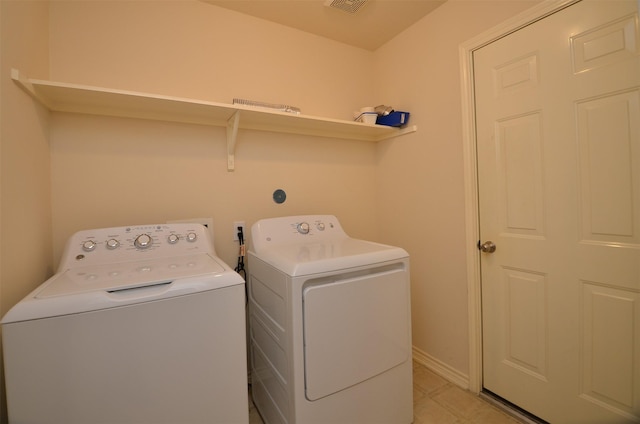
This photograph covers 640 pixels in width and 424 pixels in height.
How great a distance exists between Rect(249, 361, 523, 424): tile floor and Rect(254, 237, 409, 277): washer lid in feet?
3.05

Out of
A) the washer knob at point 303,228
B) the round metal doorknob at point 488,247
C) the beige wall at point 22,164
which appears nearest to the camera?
the beige wall at point 22,164

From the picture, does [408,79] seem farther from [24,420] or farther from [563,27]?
[24,420]

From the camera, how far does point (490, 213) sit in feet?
5.32

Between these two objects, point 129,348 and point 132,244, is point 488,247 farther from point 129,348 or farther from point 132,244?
point 132,244

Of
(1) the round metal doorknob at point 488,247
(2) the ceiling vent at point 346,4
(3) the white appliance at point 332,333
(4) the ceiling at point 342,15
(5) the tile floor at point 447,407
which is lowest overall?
(5) the tile floor at point 447,407

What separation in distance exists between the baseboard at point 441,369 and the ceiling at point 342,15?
2403 mm

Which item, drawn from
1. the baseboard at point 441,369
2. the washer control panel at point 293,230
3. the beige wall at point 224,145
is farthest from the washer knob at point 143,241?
the baseboard at point 441,369

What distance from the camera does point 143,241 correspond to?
1336 millimetres

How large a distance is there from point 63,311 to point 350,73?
232 cm

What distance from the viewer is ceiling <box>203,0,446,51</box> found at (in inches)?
70.6

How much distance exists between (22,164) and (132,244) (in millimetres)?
504

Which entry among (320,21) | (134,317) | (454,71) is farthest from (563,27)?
(134,317)

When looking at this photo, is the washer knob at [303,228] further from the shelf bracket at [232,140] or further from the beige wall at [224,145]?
the shelf bracket at [232,140]

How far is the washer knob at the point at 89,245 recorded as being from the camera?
1254 mm
